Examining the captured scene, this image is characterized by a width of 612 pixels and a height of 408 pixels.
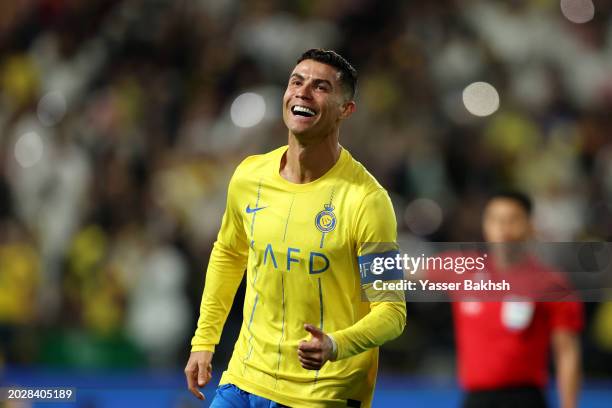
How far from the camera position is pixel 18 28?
10.4 metres

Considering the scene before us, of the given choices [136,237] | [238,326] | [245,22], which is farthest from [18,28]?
[238,326]

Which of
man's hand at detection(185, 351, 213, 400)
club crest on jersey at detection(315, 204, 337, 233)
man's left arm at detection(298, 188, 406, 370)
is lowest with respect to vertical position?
man's hand at detection(185, 351, 213, 400)

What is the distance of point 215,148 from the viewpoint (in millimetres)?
8820

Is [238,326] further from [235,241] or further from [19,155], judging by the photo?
[235,241]

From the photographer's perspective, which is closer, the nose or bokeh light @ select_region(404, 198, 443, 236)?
the nose

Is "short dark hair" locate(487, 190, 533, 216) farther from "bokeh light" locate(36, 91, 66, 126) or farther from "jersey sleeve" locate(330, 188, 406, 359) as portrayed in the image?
"bokeh light" locate(36, 91, 66, 126)

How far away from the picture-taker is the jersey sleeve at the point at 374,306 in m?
3.34

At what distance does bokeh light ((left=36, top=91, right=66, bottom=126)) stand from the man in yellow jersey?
19.5 feet

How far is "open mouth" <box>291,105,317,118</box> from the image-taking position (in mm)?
3629

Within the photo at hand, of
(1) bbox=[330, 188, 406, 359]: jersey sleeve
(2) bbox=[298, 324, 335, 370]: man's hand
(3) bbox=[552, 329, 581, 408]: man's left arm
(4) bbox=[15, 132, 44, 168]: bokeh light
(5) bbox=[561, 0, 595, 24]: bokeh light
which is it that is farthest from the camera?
(4) bbox=[15, 132, 44, 168]: bokeh light

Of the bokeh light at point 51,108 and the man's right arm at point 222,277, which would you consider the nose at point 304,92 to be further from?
the bokeh light at point 51,108

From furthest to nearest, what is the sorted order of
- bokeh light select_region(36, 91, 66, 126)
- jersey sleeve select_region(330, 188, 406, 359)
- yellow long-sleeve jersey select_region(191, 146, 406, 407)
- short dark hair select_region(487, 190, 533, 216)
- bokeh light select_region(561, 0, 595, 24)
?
1. bokeh light select_region(36, 91, 66, 126)
2. bokeh light select_region(561, 0, 595, 24)
3. short dark hair select_region(487, 190, 533, 216)
4. yellow long-sleeve jersey select_region(191, 146, 406, 407)
5. jersey sleeve select_region(330, 188, 406, 359)

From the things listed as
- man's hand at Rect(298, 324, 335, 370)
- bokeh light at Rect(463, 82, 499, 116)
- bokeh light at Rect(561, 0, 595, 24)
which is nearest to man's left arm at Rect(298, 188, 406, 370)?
man's hand at Rect(298, 324, 335, 370)

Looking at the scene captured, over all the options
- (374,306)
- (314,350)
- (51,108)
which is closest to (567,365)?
(374,306)
